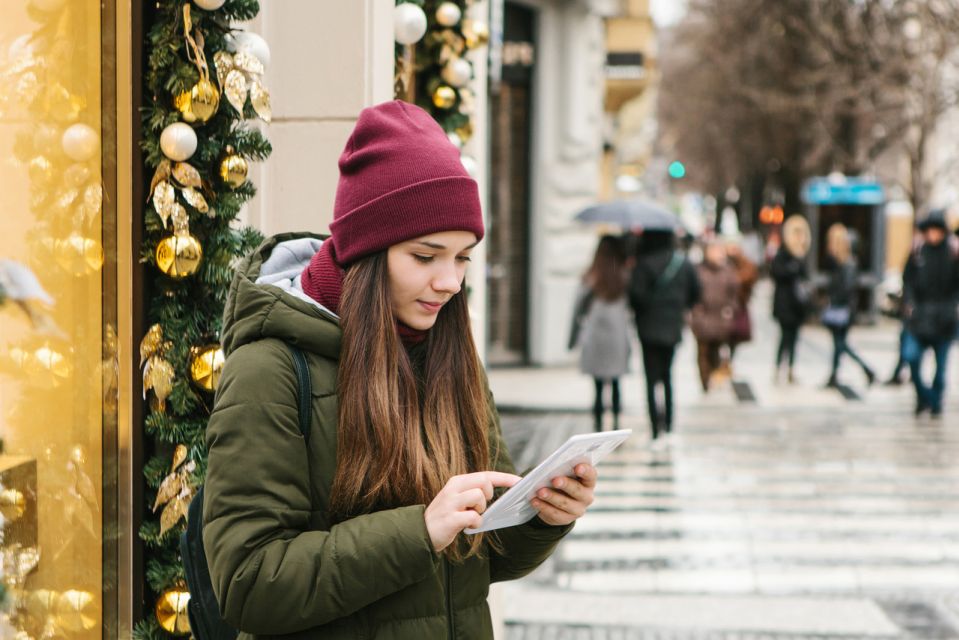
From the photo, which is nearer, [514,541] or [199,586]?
[199,586]

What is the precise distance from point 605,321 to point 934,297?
4078 millimetres

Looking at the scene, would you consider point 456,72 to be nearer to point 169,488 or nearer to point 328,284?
point 169,488

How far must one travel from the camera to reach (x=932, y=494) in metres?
9.09

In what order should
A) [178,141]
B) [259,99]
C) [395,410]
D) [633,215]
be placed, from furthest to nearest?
[633,215], [259,99], [178,141], [395,410]

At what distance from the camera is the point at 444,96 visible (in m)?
4.94

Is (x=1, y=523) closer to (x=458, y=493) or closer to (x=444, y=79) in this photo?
(x=458, y=493)

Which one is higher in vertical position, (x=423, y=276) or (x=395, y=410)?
(x=423, y=276)

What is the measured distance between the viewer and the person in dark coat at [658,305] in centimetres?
1066

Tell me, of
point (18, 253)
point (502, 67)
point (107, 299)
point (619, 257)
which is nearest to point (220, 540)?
point (18, 253)

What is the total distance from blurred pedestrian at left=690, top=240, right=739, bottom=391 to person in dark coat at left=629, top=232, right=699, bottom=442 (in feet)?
12.7

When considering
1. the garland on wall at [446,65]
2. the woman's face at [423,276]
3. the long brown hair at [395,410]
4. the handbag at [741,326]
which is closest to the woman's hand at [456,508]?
the long brown hair at [395,410]

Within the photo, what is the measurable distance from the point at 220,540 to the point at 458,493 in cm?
39

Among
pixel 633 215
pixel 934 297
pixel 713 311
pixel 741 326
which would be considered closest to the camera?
pixel 633 215

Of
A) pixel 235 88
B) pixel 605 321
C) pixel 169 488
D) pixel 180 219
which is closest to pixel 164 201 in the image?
pixel 180 219
